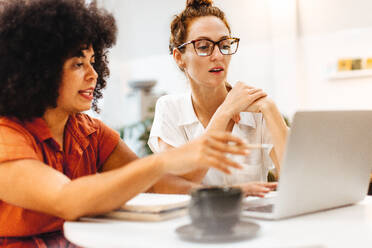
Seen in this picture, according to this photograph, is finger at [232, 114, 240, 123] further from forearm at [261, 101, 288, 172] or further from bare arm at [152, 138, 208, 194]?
bare arm at [152, 138, 208, 194]

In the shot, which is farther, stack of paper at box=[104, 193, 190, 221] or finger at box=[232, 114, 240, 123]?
finger at box=[232, 114, 240, 123]

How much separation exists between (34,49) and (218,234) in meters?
0.81

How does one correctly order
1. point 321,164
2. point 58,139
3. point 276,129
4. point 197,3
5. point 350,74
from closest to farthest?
point 321,164
point 58,139
point 276,129
point 197,3
point 350,74

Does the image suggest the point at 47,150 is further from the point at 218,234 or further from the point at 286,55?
the point at 286,55

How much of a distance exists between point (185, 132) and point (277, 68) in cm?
266

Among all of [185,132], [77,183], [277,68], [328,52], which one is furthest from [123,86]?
[77,183]

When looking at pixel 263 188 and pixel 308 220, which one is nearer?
pixel 308 220

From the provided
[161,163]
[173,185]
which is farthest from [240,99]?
[161,163]

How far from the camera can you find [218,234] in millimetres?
804

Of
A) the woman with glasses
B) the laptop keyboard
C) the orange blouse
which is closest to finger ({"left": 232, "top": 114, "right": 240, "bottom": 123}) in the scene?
the woman with glasses

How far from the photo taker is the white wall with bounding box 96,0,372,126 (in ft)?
13.1

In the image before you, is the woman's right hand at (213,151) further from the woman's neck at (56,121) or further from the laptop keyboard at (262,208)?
the woman's neck at (56,121)

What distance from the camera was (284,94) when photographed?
4246 millimetres

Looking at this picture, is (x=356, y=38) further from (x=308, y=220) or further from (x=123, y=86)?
(x=308, y=220)
